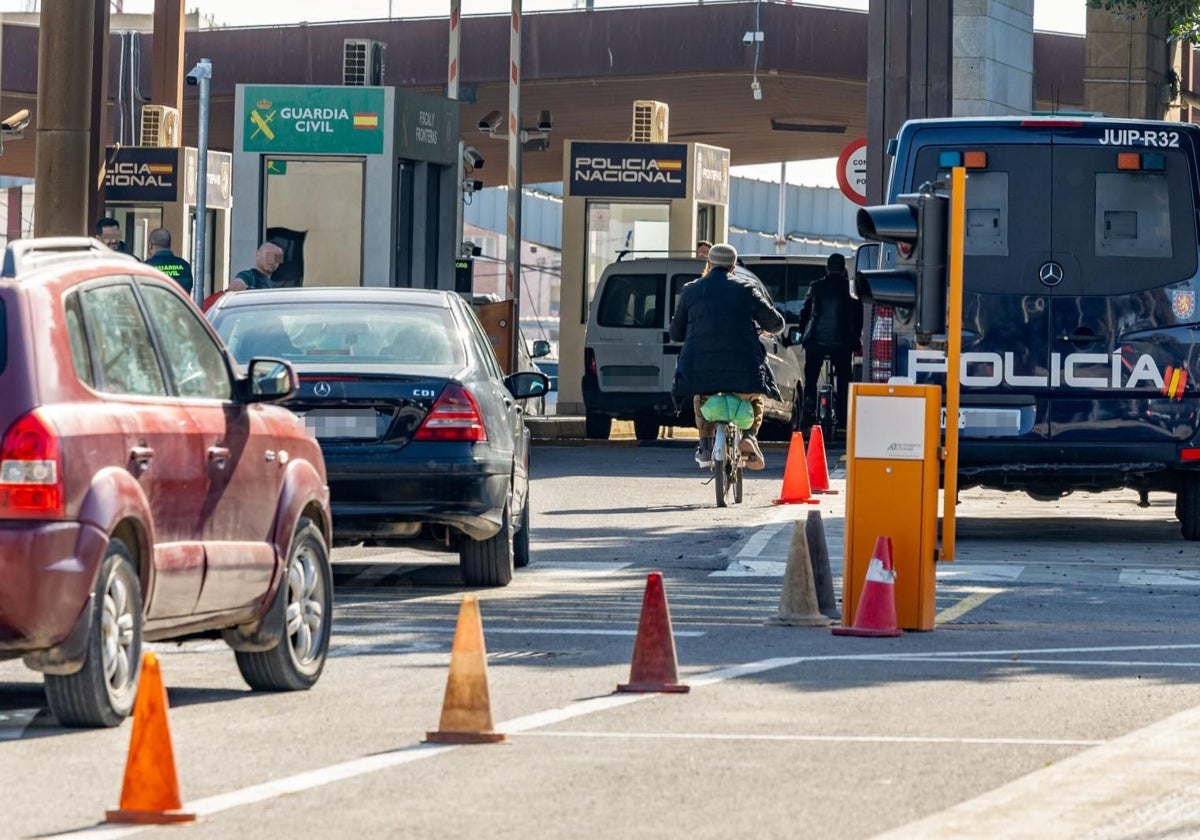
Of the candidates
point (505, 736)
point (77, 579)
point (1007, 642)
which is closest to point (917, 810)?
point (505, 736)

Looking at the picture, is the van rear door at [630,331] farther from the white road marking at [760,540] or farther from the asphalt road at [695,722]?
the asphalt road at [695,722]

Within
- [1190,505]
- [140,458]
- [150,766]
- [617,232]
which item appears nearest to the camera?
[150,766]

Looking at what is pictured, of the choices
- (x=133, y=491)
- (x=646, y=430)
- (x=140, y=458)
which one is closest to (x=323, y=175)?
(x=646, y=430)

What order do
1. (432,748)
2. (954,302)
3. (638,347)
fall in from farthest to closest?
(638,347) < (954,302) < (432,748)

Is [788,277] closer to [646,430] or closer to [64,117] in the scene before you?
[646,430]

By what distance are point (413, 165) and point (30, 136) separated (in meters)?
27.4

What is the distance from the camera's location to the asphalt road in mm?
6781

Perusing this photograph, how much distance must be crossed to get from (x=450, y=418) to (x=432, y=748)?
5.19 meters

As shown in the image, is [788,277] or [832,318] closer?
[832,318]

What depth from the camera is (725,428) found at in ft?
61.7

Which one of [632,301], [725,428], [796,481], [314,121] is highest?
[314,121]

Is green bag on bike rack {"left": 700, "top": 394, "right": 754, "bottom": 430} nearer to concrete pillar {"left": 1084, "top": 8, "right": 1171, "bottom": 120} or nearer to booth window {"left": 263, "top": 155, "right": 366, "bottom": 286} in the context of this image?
booth window {"left": 263, "top": 155, "right": 366, "bottom": 286}

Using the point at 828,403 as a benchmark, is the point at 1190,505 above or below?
below

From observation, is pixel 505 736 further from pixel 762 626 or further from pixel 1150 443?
pixel 1150 443
